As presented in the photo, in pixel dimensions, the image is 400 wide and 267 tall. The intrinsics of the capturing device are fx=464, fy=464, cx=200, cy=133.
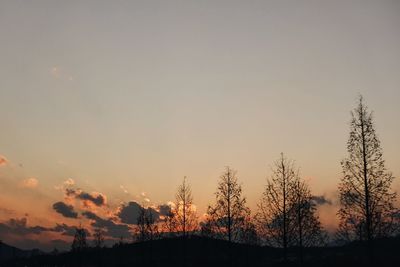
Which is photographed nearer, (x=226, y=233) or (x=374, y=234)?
(x=374, y=234)

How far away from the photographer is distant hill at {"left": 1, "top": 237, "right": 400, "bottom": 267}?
44875 millimetres

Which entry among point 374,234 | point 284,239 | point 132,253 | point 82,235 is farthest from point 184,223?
point 132,253

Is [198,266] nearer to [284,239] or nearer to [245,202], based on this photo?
[245,202]

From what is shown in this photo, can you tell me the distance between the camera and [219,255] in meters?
75.7

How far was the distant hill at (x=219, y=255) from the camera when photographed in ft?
147

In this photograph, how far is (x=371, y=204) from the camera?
30688 millimetres

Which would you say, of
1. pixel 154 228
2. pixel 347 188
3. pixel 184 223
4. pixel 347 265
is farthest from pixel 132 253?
pixel 347 188

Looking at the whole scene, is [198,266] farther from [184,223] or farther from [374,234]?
[374,234]

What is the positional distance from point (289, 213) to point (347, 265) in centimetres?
967

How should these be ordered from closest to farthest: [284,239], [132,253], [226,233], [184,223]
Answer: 1. [284,239]
2. [226,233]
3. [184,223]
4. [132,253]

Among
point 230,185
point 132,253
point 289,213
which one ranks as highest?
point 230,185

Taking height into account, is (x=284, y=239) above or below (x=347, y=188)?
below

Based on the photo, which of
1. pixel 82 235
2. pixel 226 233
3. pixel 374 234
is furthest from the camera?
pixel 82 235

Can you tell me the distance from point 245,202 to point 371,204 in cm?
1247
